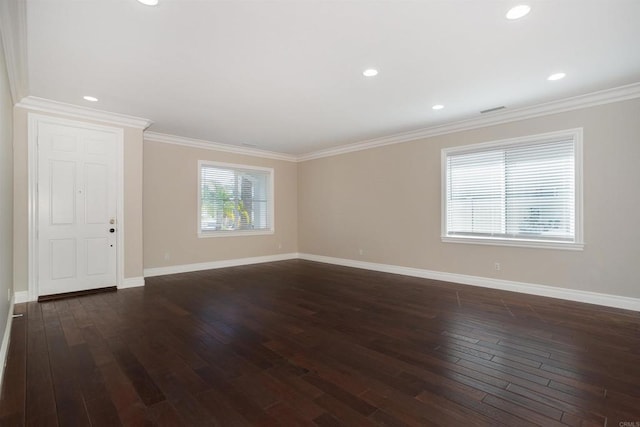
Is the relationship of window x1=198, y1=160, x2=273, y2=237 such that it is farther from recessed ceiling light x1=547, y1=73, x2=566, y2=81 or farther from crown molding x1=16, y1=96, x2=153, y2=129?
recessed ceiling light x1=547, y1=73, x2=566, y2=81

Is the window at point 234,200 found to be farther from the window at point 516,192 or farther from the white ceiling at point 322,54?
the window at point 516,192

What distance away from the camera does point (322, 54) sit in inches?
115

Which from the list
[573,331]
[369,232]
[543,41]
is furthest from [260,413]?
[369,232]

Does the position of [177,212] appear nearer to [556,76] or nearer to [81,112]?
[81,112]

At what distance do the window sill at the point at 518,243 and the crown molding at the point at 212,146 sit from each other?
4.47m

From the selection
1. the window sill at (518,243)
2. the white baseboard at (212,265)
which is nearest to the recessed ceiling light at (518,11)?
the window sill at (518,243)

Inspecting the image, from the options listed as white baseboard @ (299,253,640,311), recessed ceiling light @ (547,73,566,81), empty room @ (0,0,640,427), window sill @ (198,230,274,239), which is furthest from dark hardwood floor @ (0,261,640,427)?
recessed ceiling light @ (547,73,566,81)

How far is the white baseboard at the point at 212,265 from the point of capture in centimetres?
580

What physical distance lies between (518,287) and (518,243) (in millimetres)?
663

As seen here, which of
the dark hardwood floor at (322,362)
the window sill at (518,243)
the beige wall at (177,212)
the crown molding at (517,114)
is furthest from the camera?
the beige wall at (177,212)

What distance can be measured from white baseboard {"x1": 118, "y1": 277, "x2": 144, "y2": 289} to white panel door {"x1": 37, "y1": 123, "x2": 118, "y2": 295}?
0.15m

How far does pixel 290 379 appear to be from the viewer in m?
2.22

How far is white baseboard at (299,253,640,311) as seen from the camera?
3827 millimetres

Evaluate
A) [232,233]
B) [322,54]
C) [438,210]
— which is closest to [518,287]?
[438,210]
